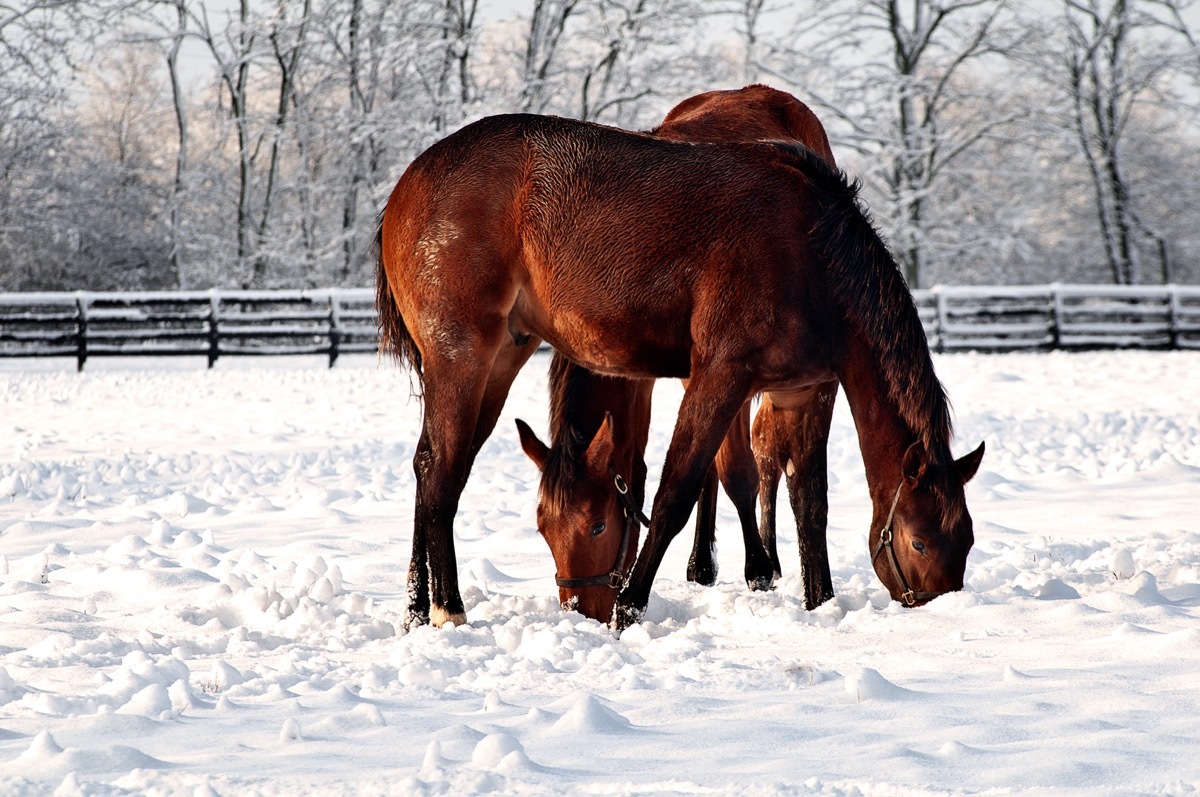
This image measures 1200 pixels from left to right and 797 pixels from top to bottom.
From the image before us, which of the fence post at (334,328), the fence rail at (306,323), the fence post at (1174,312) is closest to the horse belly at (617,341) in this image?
the fence post at (334,328)

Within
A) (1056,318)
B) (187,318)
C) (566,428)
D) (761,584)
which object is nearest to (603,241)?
(566,428)

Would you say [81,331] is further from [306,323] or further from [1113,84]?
[1113,84]

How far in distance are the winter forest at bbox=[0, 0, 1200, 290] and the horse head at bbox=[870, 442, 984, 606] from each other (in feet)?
68.3

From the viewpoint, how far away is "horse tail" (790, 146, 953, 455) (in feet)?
12.8

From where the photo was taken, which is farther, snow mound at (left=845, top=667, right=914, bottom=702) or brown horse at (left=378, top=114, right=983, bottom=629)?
brown horse at (left=378, top=114, right=983, bottom=629)

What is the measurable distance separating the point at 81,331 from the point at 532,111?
10.2 m

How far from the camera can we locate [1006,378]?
14.4m

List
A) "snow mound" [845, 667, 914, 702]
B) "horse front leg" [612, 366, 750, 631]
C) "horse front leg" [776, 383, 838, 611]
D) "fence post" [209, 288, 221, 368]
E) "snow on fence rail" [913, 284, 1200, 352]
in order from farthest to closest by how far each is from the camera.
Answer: "snow on fence rail" [913, 284, 1200, 352] → "fence post" [209, 288, 221, 368] → "horse front leg" [776, 383, 838, 611] → "horse front leg" [612, 366, 750, 631] → "snow mound" [845, 667, 914, 702]

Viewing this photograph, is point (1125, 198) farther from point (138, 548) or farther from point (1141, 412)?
point (138, 548)

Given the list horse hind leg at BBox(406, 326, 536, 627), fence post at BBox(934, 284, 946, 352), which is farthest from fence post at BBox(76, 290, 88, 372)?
horse hind leg at BBox(406, 326, 536, 627)

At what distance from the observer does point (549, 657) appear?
3.44 metres

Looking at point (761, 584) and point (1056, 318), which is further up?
point (1056, 318)

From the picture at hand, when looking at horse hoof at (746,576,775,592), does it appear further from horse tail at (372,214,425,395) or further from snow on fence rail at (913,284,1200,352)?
snow on fence rail at (913,284,1200,352)

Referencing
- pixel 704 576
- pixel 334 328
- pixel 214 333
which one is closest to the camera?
pixel 704 576
